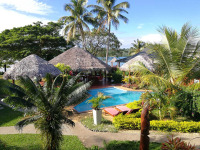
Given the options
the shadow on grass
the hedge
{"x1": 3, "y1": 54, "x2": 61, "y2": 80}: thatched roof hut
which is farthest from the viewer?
{"x1": 3, "y1": 54, "x2": 61, "y2": 80}: thatched roof hut

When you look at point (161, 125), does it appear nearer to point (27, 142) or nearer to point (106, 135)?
point (106, 135)

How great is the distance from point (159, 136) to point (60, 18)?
19281 millimetres

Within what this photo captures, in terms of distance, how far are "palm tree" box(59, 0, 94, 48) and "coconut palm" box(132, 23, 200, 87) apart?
594 inches

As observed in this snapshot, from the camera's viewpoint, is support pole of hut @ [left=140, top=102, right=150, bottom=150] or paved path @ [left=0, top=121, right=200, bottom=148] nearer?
support pole of hut @ [left=140, top=102, right=150, bottom=150]

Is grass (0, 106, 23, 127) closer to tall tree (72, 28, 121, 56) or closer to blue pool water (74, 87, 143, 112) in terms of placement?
blue pool water (74, 87, 143, 112)

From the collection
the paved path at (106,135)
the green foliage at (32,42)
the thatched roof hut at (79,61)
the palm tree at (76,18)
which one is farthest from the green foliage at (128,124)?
the green foliage at (32,42)

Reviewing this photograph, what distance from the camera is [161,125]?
6754mm

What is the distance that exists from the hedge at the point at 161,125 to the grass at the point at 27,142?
2.11m

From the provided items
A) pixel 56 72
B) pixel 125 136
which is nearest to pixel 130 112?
pixel 125 136

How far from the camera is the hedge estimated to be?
21.7ft

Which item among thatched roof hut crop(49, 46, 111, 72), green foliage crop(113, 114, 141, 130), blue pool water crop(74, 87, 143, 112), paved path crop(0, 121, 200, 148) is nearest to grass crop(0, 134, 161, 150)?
paved path crop(0, 121, 200, 148)

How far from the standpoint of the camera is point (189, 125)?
21.6ft

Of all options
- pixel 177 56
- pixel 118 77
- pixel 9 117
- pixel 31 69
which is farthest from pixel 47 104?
pixel 118 77

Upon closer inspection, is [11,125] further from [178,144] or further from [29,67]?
[178,144]
